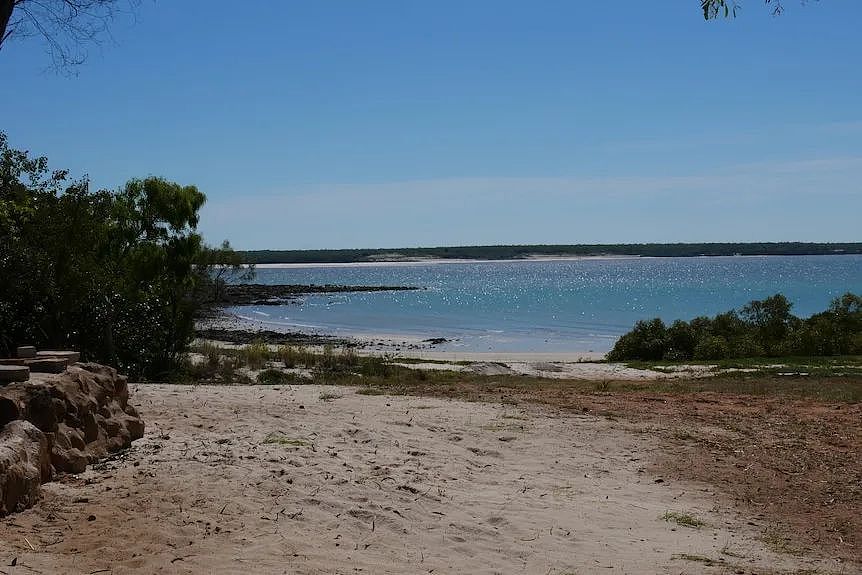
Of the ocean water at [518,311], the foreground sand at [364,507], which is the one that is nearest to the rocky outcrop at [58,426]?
the foreground sand at [364,507]

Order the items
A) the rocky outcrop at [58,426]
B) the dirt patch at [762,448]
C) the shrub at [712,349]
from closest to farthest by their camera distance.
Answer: the rocky outcrop at [58,426] < the dirt patch at [762,448] < the shrub at [712,349]

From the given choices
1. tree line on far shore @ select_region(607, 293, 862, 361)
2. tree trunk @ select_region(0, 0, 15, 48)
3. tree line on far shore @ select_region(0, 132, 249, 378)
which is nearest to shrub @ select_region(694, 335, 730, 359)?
tree line on far shore @ select_region(607, 293, 862, 361)

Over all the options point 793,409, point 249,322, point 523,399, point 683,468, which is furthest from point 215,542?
point 249,322

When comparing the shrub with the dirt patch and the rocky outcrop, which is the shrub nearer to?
the dirt patch

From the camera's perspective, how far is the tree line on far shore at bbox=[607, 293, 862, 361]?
97.3ft

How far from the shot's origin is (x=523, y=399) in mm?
15289

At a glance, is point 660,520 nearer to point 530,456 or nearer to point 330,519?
point 530,456

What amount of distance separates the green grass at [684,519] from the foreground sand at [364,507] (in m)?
0.10

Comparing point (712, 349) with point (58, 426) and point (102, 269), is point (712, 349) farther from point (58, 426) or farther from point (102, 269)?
point (58, 426)

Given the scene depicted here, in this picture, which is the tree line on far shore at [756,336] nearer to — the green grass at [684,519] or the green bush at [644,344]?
the green bush at [644,344]

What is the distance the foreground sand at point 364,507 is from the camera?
6.43 meters

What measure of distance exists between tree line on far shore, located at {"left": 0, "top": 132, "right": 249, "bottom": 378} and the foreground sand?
5701 mm

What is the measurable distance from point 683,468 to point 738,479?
0.67 meters

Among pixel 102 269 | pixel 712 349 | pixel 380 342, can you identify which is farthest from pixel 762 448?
pixel 380 342
